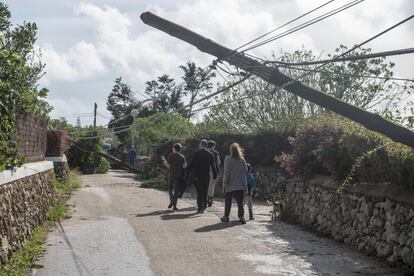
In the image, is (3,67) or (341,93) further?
(341,93)

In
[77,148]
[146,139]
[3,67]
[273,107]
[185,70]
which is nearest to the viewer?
[3,67]

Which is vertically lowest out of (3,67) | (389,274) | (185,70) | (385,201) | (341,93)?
(389,274)

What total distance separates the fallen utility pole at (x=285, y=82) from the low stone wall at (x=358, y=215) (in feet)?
2.99

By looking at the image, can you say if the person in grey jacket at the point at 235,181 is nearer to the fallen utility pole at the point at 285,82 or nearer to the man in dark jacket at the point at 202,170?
the man in dark jacket at the point at 202,170

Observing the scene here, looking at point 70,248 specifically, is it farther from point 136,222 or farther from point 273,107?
point 273,107

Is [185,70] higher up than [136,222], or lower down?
higher up

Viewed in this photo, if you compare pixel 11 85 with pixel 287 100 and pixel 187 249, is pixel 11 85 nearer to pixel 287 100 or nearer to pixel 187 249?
pixel 187 249

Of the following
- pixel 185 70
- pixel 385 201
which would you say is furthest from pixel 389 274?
pixel 185 70

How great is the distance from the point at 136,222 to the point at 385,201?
5.53 metres

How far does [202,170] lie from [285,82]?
4880 mm

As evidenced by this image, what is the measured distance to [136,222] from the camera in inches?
501

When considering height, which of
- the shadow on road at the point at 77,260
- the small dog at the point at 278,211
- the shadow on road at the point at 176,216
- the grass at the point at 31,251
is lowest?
the shadow on road at the point at 77,260

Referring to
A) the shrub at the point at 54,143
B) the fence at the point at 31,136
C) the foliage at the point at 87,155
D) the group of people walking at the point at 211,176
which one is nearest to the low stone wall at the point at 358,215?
the group of people walking at the point at 211,176

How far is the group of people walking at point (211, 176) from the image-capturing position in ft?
42.6
